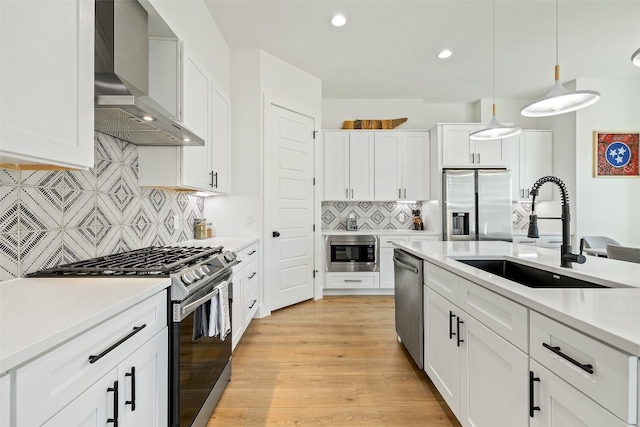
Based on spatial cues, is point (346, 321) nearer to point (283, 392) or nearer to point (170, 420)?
point (283, 392)

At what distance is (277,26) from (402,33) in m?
1.34

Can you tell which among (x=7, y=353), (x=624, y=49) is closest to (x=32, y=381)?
(x=7, y=353)

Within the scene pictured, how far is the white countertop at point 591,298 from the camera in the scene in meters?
0.78

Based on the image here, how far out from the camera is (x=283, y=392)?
83.5 inches

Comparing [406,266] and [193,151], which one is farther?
[406,266]

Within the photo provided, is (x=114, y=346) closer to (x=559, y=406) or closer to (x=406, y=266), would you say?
(x=559, y=406)

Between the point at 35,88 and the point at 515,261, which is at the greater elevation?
the point at 35,88

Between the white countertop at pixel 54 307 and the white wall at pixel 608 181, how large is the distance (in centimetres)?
550

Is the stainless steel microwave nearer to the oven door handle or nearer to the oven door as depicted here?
the oven door

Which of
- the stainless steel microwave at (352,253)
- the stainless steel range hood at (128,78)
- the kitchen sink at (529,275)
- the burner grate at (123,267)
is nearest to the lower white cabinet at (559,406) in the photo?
the kitchen sink at (529,275)

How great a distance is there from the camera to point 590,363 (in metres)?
0.84

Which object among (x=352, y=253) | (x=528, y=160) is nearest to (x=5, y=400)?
(x=352, y=253)

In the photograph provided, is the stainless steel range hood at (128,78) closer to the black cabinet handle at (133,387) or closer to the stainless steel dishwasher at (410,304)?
the black cabinet handle at (133,387)

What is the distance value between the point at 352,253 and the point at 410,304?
2.14 m
